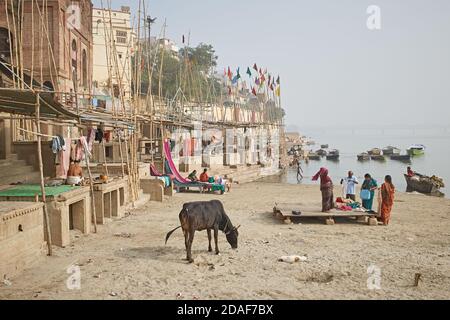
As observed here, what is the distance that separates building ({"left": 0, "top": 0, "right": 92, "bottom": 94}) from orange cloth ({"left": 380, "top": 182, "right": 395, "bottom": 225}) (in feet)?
47.7

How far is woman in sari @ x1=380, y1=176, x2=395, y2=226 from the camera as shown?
1273 centimetres

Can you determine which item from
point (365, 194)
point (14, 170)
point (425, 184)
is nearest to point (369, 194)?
point (365, 194)

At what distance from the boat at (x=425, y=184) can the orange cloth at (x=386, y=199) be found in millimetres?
17521

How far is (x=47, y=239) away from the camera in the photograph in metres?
8.80

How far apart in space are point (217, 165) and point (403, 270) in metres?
23.1

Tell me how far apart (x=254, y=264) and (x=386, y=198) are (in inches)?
243

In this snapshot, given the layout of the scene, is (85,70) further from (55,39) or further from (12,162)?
(12,162)

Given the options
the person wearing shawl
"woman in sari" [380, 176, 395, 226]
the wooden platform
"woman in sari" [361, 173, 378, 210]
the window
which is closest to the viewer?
"woman in sari" [380, 176, 395, 226]

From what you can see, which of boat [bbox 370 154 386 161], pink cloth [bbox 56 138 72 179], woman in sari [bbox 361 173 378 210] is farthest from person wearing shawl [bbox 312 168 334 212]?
boat [bbox 370 154 386 161]

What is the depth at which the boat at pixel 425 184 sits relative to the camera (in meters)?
28.1

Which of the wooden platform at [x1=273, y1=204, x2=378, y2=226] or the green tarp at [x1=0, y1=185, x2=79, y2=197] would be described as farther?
the wooden platform at [x1=273, y1=204, x2=378, y2=226]

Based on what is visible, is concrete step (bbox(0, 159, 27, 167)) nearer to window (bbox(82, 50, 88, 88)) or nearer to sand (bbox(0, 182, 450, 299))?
sand (bbox(0, 182, 450, 299))

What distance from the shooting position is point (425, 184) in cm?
2859
